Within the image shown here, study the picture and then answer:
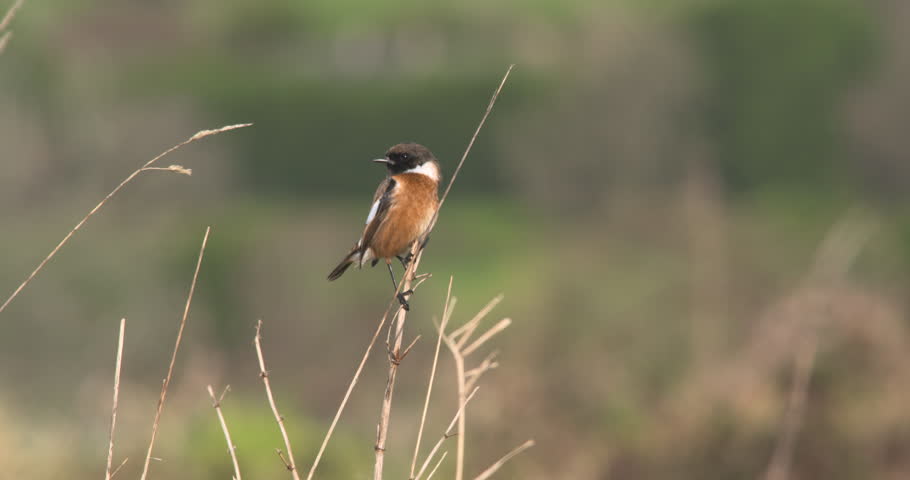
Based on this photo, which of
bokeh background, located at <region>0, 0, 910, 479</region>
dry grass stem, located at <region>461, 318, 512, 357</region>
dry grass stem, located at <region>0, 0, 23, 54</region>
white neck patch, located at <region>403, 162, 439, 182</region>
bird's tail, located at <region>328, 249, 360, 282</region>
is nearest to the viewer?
dry grass stem, located at <region>0, 0, 23, 54</region>

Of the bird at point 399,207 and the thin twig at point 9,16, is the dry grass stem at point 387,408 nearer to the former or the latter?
the thin twig at point 9,16

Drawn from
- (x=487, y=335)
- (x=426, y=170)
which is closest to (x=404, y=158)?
(x=426, y=170)

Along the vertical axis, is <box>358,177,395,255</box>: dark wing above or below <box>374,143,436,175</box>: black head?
below

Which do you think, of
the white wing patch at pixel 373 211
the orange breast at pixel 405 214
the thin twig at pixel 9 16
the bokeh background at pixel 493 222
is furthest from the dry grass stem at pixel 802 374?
the thin twig at pixel 9 16

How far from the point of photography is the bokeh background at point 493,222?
21.7 feet

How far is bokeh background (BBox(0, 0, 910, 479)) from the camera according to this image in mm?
6605

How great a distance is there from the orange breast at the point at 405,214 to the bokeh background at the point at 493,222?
2297 mm

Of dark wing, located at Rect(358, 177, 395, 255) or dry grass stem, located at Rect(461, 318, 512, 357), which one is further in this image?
dark wing, located at Rect(358, 177, 395, 255)

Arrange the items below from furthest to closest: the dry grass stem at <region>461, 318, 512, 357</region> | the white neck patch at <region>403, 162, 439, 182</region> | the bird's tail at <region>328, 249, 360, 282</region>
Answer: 1. the white neck patch at <region>403, 162, 439, 182</region>
2. the bird's tail at <region>328, 249, 360, 282</region>
3. the dry grass stem at <region>461, 318, 512, 357</region>

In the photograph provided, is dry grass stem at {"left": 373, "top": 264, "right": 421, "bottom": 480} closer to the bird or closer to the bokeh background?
the bird

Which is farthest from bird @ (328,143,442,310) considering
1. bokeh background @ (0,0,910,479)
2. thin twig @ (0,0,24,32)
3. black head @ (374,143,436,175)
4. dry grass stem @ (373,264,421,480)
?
bokeh background @ (0,0,910,479)

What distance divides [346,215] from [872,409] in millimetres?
20204

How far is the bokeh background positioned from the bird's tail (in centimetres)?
243

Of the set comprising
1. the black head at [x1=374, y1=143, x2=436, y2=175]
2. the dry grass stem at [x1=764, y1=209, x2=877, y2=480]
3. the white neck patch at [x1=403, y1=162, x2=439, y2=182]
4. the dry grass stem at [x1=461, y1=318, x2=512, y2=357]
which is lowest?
the dry grass stem at [x1=764, y1=209, x2=877, y2=480]
